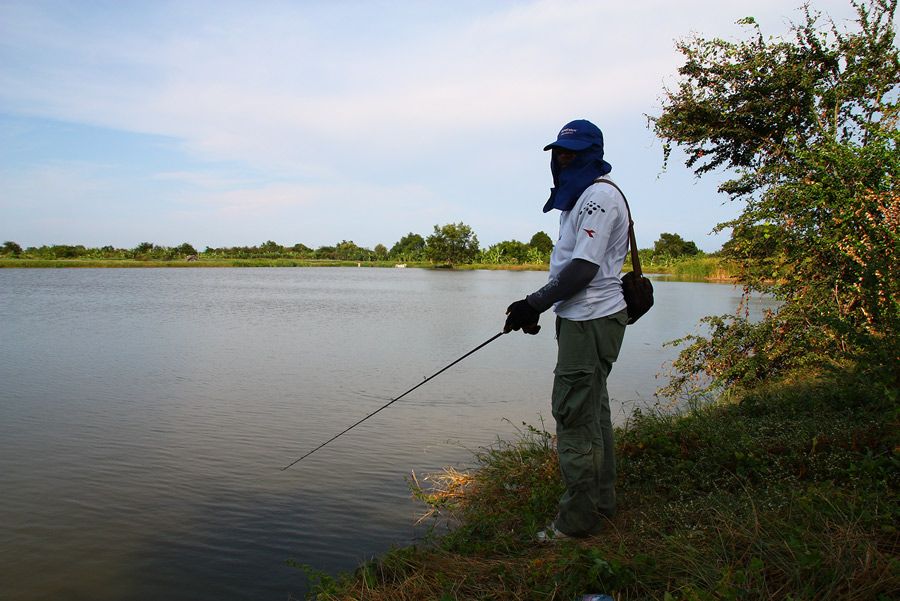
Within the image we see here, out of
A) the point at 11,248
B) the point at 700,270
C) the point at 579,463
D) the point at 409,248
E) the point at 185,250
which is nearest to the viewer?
the point at 579,463

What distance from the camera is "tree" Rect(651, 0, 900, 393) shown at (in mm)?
6137

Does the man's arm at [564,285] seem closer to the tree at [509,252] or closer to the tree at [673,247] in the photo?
the tree at [673,247]

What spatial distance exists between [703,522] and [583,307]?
125 centimetres

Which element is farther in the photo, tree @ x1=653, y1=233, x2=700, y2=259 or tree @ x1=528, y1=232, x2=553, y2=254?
tree @ x1=528, y1=232, x2=553, y2=254

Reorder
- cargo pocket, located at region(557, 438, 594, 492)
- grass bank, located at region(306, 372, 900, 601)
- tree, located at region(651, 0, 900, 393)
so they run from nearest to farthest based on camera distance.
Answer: grass bank, located at region(306, 372, 900, 601) < cargo pocket, located at region(557, 438, 594, 492) < tree, located at region(651, 0, 900, 393)

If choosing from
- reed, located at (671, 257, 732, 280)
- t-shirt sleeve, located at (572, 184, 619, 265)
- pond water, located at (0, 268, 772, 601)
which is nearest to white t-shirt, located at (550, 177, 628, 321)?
t-shirt sleeve, located at (572, 184, 619, 265)

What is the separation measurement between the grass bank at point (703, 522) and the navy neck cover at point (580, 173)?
5.50ft

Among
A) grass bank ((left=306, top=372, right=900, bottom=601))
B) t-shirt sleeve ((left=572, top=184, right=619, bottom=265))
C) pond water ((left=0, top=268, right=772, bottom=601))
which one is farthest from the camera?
pond water ((left=0, top=268, right=772, bottom=601))

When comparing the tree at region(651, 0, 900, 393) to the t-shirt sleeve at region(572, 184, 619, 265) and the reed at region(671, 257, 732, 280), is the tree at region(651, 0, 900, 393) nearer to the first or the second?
the t-shirt sleeve at region(572, 184, 619, 265)

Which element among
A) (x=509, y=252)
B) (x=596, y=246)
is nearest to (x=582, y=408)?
(x=596, y=246)

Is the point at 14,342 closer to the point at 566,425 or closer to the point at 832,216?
the point at 566,425

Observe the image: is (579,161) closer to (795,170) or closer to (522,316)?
(522,316)

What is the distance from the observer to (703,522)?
3.06 metres

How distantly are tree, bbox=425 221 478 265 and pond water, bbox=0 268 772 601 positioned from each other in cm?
8085
